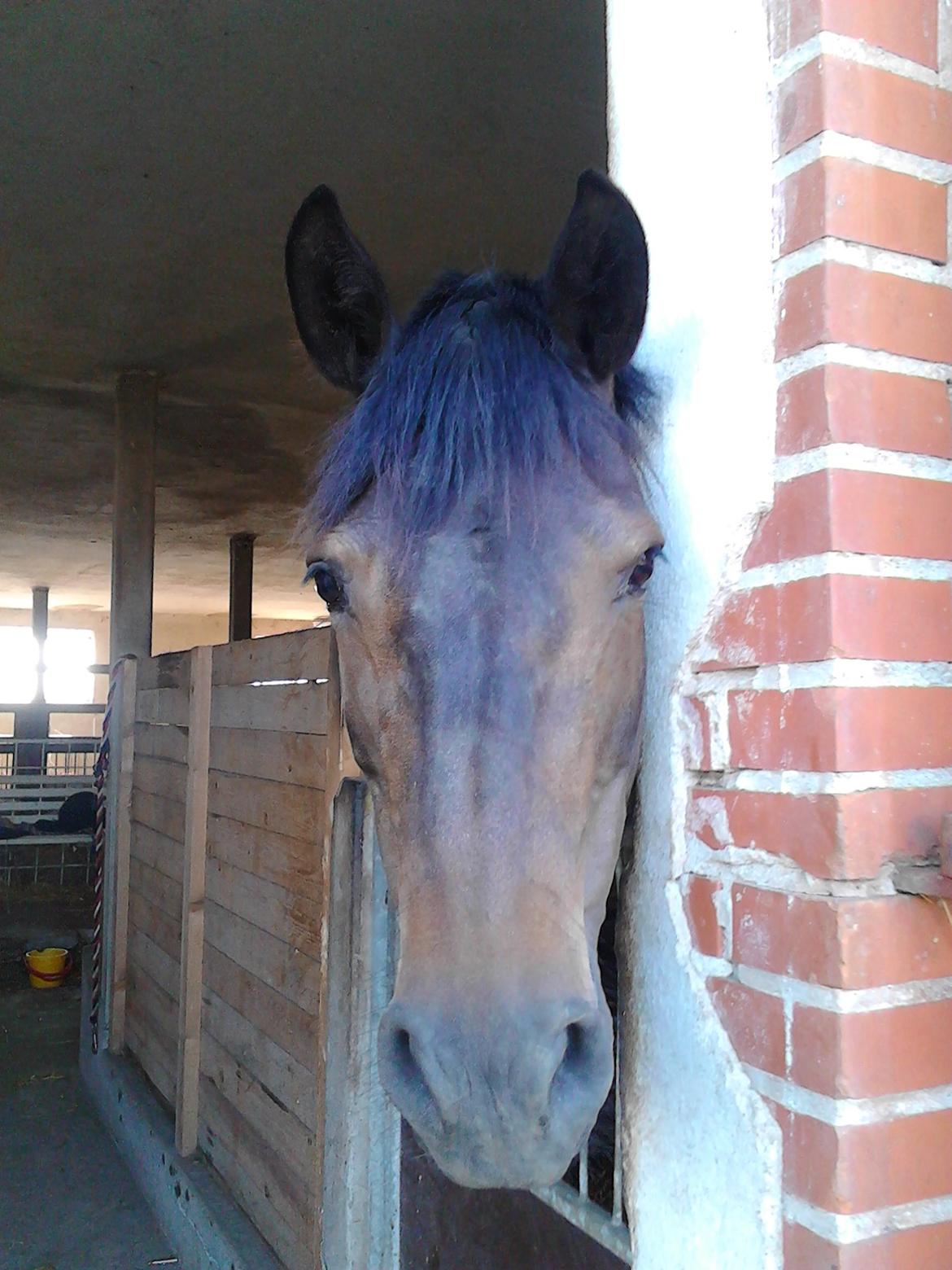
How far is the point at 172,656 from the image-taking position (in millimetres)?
4371

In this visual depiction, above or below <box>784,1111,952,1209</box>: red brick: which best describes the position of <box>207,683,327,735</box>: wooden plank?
above

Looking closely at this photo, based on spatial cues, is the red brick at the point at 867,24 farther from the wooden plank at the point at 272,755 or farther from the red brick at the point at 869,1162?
the wooden plank at the point at 272,755

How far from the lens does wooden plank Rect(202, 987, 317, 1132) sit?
8.32ft

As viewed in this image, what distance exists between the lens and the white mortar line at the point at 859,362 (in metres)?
1.06

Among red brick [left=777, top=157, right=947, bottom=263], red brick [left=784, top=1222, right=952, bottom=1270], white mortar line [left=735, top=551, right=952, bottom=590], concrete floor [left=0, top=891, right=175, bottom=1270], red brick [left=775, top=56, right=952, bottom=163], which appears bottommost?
concrete floor [left=0, top=891, right=175, bottom=1270]

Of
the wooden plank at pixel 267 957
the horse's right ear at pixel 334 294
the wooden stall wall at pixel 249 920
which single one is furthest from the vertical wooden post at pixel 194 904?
the horse's right ear at pixel 334 294

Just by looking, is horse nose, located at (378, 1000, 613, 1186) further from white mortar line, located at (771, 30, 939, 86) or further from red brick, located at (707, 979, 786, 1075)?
white mortar line, located at (771, 30, 939, 86)

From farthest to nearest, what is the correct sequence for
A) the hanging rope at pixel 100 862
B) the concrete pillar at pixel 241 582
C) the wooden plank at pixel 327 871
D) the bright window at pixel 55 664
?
the bright window at pixel 55 664 < the concrete pillar at pixel 241 582 < the hanging rope at pixel 100 862 < the wooden plank at pixel 327 871

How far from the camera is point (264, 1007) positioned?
2.87 meters

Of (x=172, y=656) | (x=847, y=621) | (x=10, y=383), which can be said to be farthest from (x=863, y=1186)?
(x=10, y=383)

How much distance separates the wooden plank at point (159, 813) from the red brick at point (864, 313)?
333 cm

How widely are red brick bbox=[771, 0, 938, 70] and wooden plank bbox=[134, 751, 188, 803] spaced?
11.3 ft

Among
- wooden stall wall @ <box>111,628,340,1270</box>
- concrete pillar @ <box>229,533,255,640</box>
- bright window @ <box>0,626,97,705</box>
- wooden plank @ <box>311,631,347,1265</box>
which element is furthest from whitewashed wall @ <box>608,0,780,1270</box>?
bright window @ <box>0,626,97,705</box>

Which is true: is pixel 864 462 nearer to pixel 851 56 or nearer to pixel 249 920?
pixel 851 56
